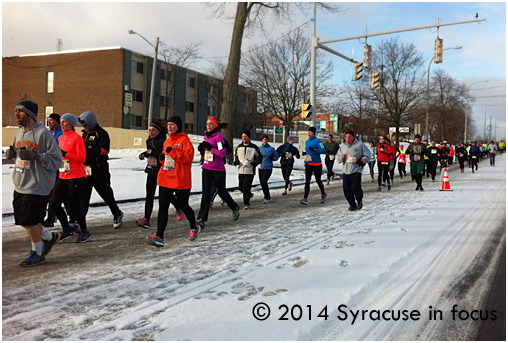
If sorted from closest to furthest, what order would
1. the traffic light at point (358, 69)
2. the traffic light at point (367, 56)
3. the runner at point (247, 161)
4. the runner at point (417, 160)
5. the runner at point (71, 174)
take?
the runner at point (71, 174) → the runner at point (247, 161) → the runner at point (417, 160) → the traffic light at point (367, 56) → the traffic light at point (358, 69)

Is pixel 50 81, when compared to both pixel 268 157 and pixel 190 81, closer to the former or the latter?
pixel 190 81

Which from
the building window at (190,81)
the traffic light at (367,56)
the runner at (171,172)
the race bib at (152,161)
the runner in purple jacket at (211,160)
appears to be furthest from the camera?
the building window at (190,81)

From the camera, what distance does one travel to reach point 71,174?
614 cm

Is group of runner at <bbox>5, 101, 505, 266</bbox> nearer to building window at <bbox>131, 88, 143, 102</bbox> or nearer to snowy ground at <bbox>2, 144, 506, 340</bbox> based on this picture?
snowy ground at <bbox>2, 144, 506, 340</bbox>

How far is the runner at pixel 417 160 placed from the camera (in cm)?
1425

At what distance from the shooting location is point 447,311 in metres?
3.73

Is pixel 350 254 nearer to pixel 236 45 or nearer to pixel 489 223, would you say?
pixel 489 223

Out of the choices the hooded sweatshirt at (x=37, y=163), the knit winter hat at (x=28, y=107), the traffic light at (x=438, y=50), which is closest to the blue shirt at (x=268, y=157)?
the hooded sweatshirt at (x=37, y=163)

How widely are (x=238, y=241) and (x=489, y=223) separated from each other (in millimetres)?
5129

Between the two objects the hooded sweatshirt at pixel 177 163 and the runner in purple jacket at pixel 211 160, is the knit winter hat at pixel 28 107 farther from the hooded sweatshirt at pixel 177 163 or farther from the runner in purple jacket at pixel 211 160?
the runner in purple jacket at pixel 211 160

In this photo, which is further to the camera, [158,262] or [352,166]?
[352,166]

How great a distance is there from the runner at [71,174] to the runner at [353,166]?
5652mm

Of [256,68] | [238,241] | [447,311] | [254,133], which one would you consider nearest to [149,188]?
[238,241]

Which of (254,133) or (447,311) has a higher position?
(254,133)
